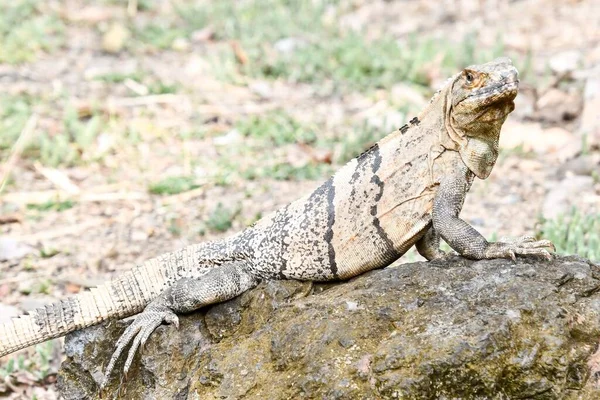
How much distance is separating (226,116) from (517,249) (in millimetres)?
7164

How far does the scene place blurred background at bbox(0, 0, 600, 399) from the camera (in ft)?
26.0

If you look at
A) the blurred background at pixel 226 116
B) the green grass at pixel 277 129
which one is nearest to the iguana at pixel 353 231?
the blurred background at pixel 226 116

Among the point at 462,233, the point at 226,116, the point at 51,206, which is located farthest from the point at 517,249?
the point at 226,116

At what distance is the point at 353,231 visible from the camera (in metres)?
4.84

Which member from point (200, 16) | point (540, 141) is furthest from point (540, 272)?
point (200, 16)

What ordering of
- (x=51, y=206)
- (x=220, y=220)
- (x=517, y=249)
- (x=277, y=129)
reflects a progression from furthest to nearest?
(x=277, y=129), (x=51, y=206), (x=220, y=220), (x=517, y=249)

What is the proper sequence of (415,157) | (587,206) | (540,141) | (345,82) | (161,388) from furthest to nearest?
(345,82) < (540,141) < (587,206) < (415,157) < (161,388)

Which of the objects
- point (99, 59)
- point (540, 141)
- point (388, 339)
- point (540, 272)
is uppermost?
point (540, 272)

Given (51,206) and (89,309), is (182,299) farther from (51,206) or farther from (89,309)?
(51,206)

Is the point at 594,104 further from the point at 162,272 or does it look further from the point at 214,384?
the point at 214,384

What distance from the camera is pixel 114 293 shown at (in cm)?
509

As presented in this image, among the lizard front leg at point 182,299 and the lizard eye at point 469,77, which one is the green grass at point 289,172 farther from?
the lizard eye at point 469,77

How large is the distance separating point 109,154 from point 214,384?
6287 mm

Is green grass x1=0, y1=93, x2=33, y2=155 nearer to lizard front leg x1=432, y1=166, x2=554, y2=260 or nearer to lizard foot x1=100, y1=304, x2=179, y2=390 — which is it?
lizard foot x1=100, y1=304, x2=179, y2=390
